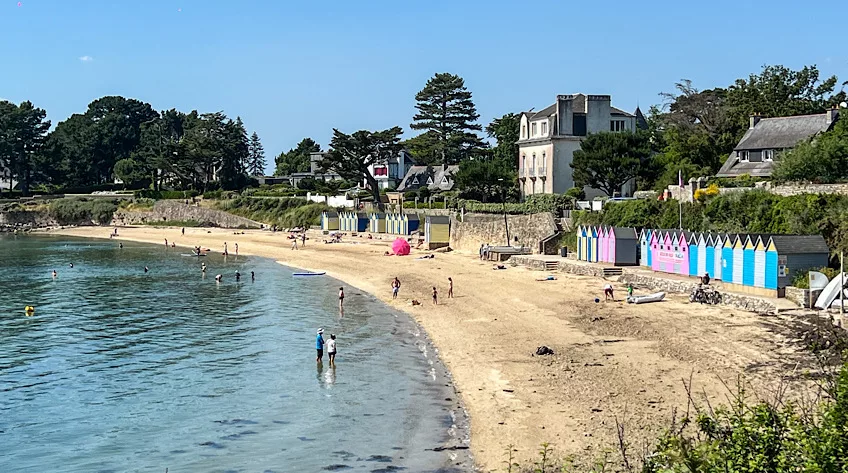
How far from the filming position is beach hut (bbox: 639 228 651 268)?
4038 centimetres

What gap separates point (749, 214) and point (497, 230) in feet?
69.2

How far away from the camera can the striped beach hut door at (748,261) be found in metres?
31.3

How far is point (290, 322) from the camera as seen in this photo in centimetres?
3453

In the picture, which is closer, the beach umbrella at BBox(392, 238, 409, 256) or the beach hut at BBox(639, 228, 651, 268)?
the beach hut at BBox(639, 228, 651, 268)

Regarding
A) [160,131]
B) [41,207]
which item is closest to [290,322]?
[41,207]

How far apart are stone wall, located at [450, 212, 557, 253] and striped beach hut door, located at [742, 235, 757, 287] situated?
19.4 meters

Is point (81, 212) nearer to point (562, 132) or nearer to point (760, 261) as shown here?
point (562, 132)

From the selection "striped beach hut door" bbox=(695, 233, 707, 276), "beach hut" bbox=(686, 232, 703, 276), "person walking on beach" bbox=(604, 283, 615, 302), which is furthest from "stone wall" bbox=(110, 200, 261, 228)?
"striped beach hut door" bbox=(695, 233, 707, 276)

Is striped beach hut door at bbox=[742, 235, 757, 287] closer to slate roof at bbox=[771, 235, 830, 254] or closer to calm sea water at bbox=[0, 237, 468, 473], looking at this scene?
slate roof at bbox=[771, 235, 830, 254]

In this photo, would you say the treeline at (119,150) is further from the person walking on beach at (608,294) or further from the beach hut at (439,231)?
the person walking on beach at (608,294)

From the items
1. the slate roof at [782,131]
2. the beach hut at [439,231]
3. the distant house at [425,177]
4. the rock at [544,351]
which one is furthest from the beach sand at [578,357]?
the distant house at [425,177]

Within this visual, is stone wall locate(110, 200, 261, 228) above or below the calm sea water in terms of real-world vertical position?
above

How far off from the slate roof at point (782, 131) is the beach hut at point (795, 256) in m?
17.6

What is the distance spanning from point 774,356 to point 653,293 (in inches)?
475
